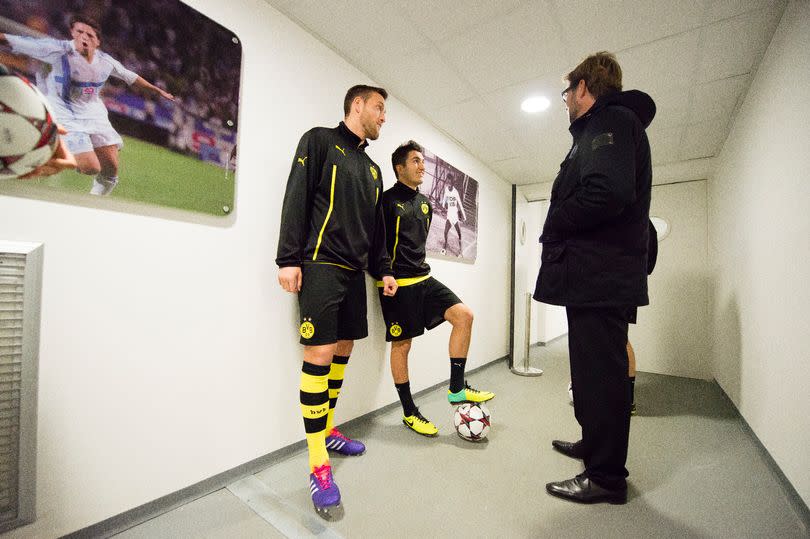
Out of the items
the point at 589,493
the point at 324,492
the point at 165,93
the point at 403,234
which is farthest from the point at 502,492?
the point at 165,93

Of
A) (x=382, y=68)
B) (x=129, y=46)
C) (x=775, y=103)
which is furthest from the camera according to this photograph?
(x=382, y=68)

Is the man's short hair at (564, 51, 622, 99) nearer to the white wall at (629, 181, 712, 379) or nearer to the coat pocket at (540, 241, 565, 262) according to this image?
the coat pocket at (540, 241, 565, 262)

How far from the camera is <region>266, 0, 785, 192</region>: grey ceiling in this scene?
1.58 meters

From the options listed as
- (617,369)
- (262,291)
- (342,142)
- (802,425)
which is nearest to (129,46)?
(342,142)

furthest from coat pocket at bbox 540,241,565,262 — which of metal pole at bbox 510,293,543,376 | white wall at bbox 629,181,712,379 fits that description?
white wall at bbox 629,181,712,379

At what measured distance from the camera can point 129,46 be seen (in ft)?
3.65

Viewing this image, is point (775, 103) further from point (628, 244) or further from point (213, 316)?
point (213, 316)

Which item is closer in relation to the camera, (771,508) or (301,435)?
(771,508)

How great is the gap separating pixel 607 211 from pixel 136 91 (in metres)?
1.67

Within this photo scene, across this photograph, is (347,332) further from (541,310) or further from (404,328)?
(541,310)

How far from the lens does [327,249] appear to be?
1.36m

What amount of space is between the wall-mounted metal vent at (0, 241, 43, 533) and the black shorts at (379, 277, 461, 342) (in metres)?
1.42

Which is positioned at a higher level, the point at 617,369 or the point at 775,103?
the point at 775,103

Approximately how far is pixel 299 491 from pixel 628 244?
161cm
